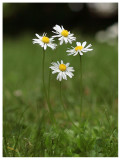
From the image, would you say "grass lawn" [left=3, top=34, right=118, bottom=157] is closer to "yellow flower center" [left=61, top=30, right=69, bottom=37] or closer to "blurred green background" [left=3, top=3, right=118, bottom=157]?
"blurred green background" [left=3, top=3, right=118, bottom=157]

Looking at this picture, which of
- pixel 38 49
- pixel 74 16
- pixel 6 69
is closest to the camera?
pixel 6 69

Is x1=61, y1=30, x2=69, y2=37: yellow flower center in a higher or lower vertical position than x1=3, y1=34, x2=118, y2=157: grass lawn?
higher

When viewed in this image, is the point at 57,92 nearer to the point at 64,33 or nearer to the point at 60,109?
the point at 60,109

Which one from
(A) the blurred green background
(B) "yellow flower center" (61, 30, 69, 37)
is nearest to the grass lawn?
(A) the blurred green background

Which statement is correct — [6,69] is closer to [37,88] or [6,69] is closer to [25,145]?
[37,88]

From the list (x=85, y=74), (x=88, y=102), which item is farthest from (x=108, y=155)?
(x=85, y=74)

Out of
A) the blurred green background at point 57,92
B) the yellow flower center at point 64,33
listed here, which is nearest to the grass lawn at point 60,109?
the blurred green background at point 57,92

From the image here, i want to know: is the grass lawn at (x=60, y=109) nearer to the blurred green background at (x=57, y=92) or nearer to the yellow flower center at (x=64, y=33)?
the blurred green background at (x=57, y=92)
